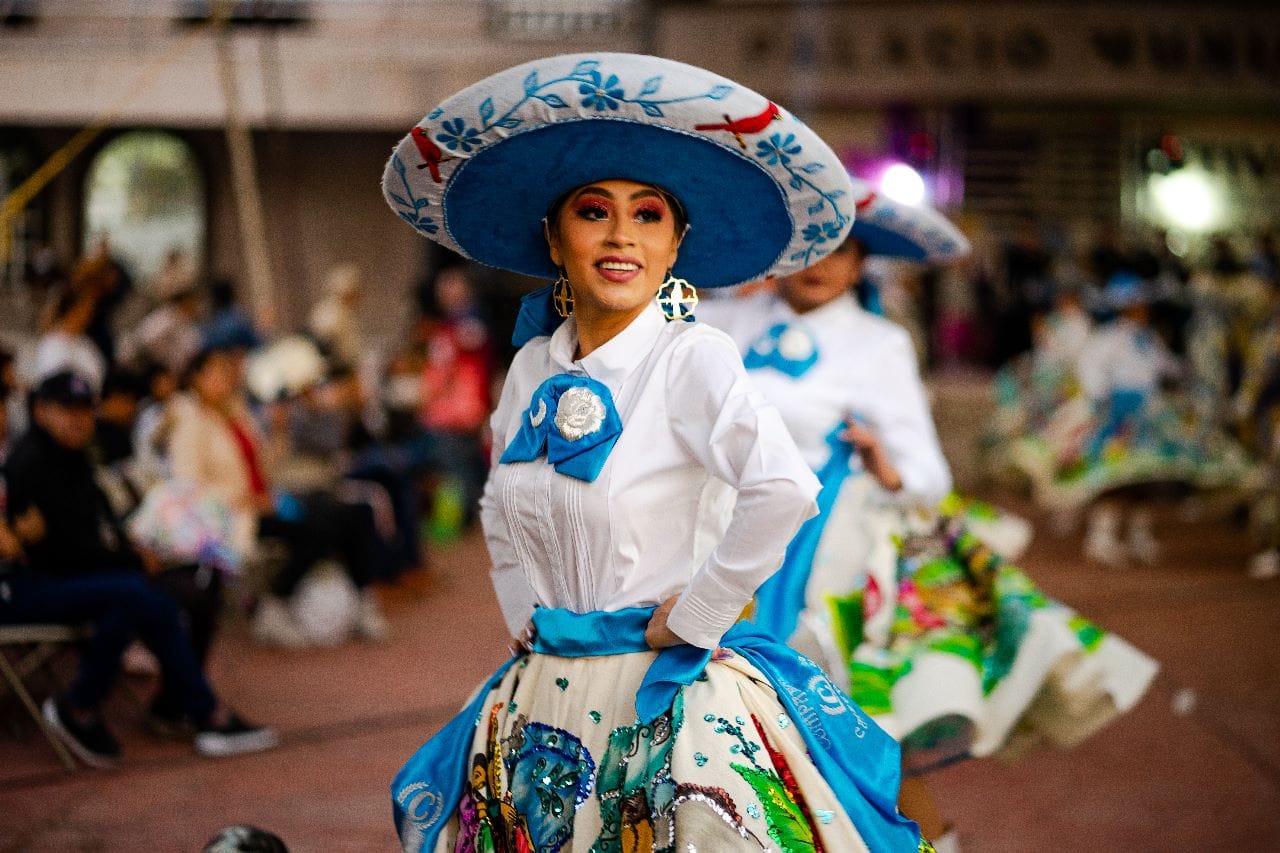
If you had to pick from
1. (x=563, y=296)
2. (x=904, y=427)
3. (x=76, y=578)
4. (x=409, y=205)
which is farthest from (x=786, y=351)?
(x=76, y=578)

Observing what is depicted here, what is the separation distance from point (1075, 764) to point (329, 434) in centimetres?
444

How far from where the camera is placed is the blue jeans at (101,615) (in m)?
5.25

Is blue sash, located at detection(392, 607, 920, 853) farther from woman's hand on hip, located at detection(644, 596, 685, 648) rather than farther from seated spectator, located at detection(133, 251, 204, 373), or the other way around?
seated spectator, located at detection(133, 251, 204, 373)

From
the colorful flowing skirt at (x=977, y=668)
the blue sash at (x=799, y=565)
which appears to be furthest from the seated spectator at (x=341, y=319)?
the colorful flowing skirt at (x=977, y=668)

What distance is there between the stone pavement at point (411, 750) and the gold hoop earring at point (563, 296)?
7.58ft

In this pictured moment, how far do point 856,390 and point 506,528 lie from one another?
166 centimetres

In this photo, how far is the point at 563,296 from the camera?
2.85 m

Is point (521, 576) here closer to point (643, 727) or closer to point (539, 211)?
point (643, 727)

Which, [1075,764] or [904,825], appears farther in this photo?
[1075,764]

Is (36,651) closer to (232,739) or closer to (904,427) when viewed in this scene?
(232,739)

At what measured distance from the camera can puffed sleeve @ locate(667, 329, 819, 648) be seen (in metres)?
2.41

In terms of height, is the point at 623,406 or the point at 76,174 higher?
the point at 76,174

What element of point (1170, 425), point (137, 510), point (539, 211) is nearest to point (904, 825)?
point (539, 211)

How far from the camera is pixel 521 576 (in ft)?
9.29
